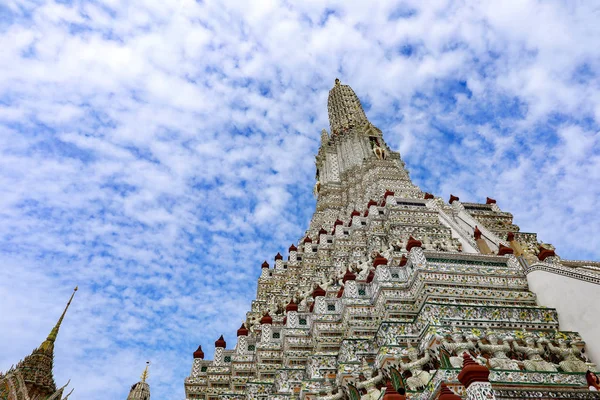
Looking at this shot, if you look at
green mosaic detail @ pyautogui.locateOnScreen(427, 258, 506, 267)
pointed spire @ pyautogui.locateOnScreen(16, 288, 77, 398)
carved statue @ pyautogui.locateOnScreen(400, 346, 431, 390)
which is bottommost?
carved statue @ pyautogui.locateOnScreen(400, 346, 431, 390)

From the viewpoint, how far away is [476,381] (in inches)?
225

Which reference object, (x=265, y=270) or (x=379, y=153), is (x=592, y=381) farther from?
(x=379, y=153)

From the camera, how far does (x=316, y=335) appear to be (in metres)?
11.5

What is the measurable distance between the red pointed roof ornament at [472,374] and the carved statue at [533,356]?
2349 millimetres

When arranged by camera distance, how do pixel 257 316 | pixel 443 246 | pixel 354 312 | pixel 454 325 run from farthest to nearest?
pixel 257 316, pixel 443 246, pixel 354 312, pixel 454 325

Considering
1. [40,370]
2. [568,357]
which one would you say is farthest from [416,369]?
[40,370]

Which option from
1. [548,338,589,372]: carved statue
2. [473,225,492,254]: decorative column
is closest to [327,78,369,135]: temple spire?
[473,225,492,254]: decorative column

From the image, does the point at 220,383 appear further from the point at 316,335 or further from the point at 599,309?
the point at 599,309

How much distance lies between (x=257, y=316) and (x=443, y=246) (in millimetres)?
7783

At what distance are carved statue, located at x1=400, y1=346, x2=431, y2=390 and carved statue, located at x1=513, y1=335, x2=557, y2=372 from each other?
170 cm

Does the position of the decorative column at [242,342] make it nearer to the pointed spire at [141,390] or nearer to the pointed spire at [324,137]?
the pointed spire at [141,390]

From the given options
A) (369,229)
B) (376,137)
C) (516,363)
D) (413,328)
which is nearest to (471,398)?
(516,363)

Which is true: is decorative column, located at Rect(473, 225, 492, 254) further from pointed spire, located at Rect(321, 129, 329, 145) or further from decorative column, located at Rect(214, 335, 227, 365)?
pointed spire, located at Rect(321, 129, 329, 145)

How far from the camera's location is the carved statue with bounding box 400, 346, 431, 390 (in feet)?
23.8
